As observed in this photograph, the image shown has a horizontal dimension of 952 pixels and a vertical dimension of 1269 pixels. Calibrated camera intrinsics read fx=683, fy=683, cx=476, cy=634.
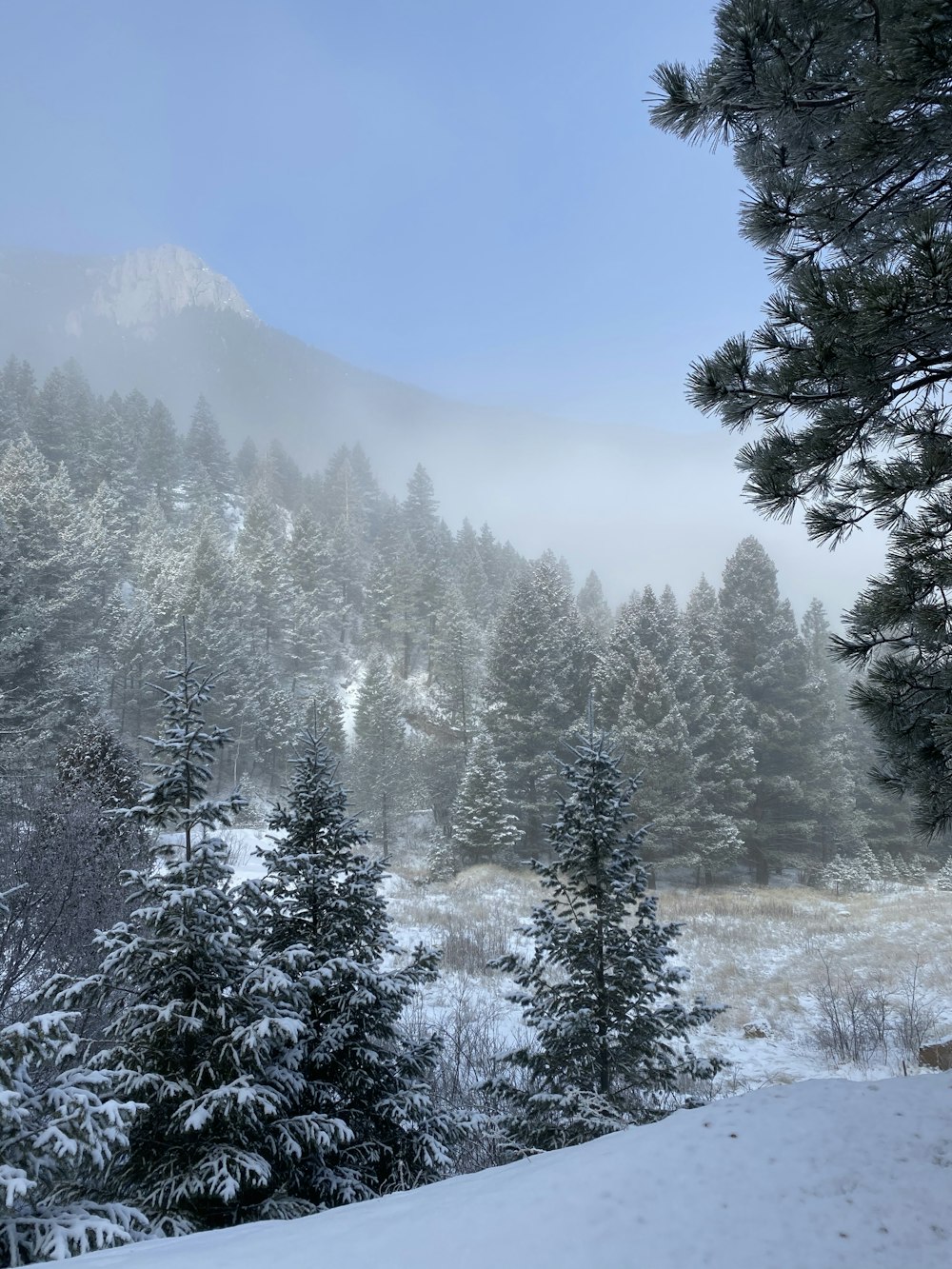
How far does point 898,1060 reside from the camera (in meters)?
12.7

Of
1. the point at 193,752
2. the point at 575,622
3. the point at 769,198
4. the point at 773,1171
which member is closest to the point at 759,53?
the point at 769,198

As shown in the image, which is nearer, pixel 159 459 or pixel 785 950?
pixel 785 950

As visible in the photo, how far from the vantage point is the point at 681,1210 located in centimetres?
297

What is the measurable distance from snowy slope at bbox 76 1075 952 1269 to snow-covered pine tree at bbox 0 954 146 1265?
85 cm

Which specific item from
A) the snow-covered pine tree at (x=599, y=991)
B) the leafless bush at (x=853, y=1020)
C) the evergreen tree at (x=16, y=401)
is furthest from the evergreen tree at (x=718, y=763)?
the evergreen tree at (x=16, y=401)

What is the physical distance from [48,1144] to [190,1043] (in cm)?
171

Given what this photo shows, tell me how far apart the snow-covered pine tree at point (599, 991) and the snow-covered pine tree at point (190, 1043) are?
2931 millimetres

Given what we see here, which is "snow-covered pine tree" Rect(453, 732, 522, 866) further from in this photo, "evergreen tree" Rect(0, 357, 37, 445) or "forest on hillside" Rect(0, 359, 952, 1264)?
"evergreen tree" Rect(0, 357, 37, 445)

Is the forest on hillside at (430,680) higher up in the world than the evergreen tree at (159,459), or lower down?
lower down

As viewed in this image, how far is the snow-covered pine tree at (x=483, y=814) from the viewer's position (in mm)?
29062

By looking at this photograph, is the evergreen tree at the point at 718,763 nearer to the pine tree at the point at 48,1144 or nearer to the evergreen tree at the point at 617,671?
the evergreen tree at the point at 617,671

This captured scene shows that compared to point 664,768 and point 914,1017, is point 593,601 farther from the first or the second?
point 914,1017

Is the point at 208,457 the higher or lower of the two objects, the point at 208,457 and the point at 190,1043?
the higher

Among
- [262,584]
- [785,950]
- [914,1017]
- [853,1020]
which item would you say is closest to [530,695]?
[785,950]
